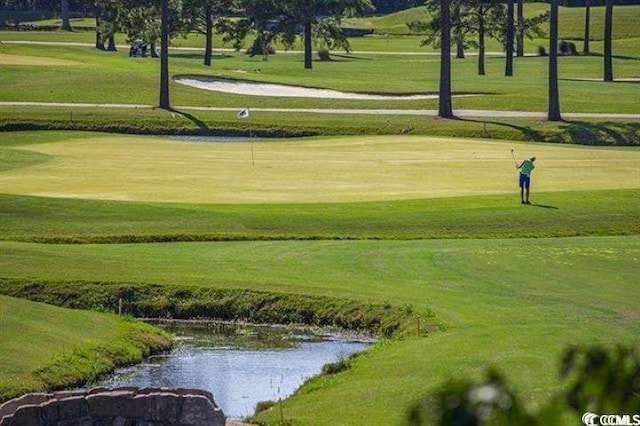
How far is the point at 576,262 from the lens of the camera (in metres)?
31.7

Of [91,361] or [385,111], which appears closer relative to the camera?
[91,361]

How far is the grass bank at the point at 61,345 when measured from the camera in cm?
2172

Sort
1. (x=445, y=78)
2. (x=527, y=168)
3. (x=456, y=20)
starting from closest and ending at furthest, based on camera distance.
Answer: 1. (x=527, y=168)
2. (x=445, y=78)
3. (x=456, y=20)

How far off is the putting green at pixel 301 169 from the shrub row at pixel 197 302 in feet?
34.6

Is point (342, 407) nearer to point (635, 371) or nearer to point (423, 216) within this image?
point (635, 371)

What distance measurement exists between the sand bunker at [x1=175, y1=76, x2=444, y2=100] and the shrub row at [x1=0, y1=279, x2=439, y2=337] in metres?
49.0

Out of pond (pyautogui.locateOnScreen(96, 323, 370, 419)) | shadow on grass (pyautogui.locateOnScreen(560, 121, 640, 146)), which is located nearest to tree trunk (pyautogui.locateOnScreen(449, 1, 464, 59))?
shadow on grass (pyautogui.locateOnScreen(560, 121, 640, 146))

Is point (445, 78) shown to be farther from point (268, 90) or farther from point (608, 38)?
point (608, 38)

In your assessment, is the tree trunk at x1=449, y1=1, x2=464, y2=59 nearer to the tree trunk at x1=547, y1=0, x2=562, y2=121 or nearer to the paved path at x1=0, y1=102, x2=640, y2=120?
the paved path at x1=0, y1=102, x2=640, y2=120

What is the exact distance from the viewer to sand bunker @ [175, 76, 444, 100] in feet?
260

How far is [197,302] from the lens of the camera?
30078 mm

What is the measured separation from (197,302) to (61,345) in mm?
6355
